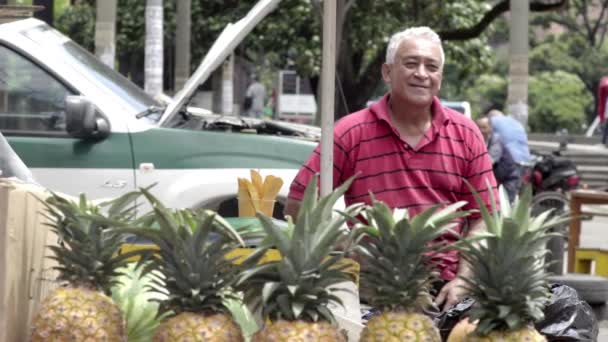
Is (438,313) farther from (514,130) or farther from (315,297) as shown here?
(514,130)

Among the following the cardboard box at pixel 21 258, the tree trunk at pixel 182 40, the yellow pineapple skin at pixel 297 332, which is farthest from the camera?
the tree trunk at pixel 182 40

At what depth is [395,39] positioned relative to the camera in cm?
489

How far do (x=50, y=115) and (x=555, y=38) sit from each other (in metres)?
49.8

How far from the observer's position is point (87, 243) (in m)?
3.14

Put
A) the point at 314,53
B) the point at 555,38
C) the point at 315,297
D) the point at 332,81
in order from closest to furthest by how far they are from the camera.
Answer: the point at 315,297 → the point at 332,81 → the point at 314,53 → the point at 555,38

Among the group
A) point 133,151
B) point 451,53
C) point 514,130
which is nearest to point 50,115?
point 133,151

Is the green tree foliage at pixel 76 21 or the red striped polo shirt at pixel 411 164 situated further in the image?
the green tree foliage at pixel 76 21

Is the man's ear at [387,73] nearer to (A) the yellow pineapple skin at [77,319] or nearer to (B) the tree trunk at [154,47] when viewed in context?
(A) the yellow pineapple skin at [77,319]

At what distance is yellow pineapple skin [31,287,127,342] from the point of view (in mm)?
2945

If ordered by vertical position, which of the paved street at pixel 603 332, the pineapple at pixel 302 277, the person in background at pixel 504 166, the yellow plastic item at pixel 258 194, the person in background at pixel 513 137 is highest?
the pineapple at pixel 302 277

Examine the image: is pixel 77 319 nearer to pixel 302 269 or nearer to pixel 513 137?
pixel 302 269

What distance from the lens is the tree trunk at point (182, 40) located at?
22.3 m

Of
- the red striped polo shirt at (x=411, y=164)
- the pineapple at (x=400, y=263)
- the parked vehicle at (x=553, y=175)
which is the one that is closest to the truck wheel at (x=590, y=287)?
the red striped polo shirt at (x=411, y=164)

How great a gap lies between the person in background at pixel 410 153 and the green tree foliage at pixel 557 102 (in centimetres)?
4844
